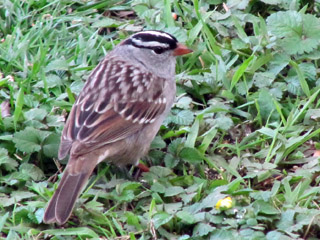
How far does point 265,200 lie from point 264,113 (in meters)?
1.29

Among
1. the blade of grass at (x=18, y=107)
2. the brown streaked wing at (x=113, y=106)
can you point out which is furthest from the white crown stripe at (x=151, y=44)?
the blade of grass at (x=18, y=107)

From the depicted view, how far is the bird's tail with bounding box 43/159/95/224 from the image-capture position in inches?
221

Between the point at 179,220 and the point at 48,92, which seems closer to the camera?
the point at 179,220

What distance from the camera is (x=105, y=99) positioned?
21.2ft

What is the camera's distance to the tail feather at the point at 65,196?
5.62m

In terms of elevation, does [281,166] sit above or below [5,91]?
below

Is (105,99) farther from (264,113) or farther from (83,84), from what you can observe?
(264,113)

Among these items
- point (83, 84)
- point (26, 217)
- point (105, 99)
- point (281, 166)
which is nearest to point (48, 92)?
point (83, 84)

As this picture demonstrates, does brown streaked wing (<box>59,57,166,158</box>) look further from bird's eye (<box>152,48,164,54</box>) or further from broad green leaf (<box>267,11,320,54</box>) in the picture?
broad green leaf (<box>267,11,320,54</box>)

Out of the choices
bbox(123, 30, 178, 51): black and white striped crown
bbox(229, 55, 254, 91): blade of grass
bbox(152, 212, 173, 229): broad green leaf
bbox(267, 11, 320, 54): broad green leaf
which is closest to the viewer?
bbox(152, 212, 173, 229): broad green leaf

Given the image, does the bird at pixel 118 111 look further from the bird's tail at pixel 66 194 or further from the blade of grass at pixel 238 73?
the blade of grass at pixel 238 73

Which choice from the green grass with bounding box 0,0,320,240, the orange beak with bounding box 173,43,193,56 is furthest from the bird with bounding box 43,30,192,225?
the green grass with bounding box 0,0,320,240

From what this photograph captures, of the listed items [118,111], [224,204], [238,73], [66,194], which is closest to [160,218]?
[224,204]

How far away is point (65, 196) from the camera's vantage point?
18.8 feet
